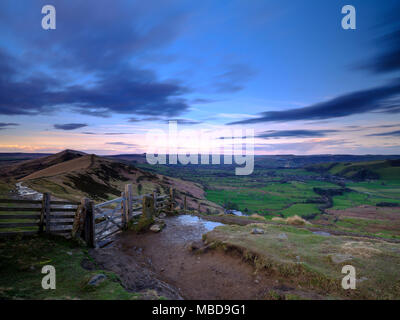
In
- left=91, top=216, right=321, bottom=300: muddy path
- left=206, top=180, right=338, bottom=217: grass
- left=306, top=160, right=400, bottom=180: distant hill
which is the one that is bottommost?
left=206, top=180, right=338, bottom=217: grass

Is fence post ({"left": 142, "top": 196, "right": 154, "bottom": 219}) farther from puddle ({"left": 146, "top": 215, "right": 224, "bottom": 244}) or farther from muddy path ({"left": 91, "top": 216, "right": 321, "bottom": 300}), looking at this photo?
muddy path ({"left": 91, "top": 216, "right": 321, "bottom": 300})

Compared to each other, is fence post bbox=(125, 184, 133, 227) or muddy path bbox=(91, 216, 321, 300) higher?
fence post bbox=(125, 184, 133, 227)

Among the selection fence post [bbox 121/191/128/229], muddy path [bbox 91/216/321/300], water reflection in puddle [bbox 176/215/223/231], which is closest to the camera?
muddy path [bbox 91/216/321/300]

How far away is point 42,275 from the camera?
629 centimetres

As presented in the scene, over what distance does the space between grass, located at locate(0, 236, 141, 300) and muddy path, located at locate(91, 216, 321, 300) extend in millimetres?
1225

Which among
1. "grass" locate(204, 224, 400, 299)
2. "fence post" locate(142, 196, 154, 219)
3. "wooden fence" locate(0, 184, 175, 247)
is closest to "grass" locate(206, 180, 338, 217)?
"fence post" locate(142, 196, 154, 219)

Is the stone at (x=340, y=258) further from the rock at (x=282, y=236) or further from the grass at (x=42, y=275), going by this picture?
the grass at (x=42, y=275)

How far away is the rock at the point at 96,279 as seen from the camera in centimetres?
581

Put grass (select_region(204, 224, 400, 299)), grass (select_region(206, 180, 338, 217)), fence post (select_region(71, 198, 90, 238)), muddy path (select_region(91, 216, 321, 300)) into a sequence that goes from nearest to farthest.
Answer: grass (select_region(204, 224, 400, 299))
muddy path (select_region(91, 216, 321, 300))
fence post (select_region(71, 198, 90, 238))
grass (select_region(206, 180, 338, 217))

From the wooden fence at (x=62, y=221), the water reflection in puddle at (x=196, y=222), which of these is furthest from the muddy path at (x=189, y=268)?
the water reflection in puddle at (x=196, y=222)

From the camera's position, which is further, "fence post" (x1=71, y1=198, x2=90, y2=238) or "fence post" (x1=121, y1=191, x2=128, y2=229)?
"fence post" (x1=121, y1=191, x2=128, y2=229)

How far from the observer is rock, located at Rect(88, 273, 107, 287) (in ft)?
19.1

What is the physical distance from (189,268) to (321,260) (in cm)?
554

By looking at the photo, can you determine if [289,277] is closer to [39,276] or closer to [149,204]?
[39,276]
